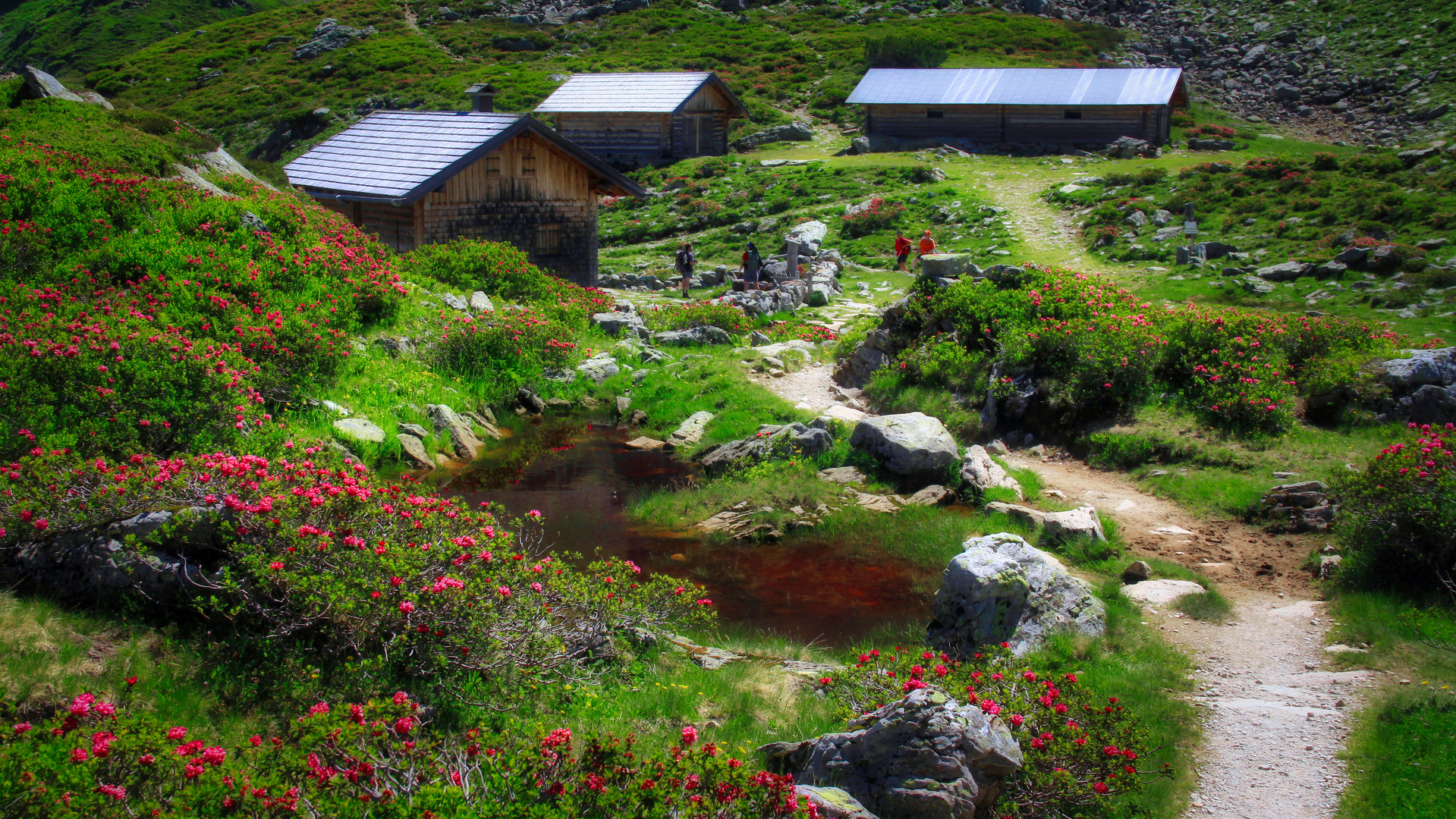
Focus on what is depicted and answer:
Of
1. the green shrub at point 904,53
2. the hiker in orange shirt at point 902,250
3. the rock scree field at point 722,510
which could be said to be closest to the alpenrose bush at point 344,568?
the rock scree field at point 722,510

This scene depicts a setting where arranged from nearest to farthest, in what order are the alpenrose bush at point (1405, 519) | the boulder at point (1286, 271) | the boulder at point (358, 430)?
the alpenrose bush at point (1405, 519), the boulder at point (358, 430), the boulder at point (1286, 271)

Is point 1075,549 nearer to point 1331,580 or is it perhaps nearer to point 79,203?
point 1331,580

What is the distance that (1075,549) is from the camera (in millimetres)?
11047

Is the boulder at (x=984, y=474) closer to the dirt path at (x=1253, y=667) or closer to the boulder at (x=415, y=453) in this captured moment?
the dirt path at (x=1253, y=667)

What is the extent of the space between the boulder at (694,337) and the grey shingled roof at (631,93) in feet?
101

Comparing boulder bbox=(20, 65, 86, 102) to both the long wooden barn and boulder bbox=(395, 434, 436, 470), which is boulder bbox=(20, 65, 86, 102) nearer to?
boulder bbox=(395, 434, 436, 470)

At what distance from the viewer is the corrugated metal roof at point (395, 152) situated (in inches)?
957

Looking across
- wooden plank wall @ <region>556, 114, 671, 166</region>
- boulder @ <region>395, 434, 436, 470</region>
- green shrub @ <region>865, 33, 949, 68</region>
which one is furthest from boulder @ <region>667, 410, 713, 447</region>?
green shrub @ <region>865, 33, 949, 68</region>

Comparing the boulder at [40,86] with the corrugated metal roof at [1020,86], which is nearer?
the boulder at [40,86]

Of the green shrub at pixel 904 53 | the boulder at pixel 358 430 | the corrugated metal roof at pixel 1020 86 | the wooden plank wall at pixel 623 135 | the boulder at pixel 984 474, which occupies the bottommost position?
the boulder at pixel 984 474

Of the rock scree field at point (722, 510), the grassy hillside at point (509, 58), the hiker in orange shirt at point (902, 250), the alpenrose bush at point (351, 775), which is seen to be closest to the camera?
the alpenrose bush at point (351, 775)

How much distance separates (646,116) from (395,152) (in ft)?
91.2

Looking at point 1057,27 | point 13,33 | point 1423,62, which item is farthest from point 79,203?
point 13,33

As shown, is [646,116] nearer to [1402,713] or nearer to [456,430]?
[456,430]
